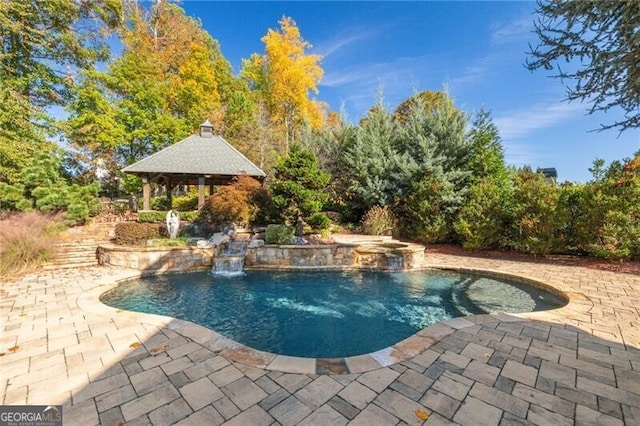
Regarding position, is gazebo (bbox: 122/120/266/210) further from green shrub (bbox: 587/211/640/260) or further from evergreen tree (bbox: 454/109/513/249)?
green shrub (bbox: 587/211/640/260)

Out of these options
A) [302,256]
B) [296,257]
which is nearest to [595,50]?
[302,256]

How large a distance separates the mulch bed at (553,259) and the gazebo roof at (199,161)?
8589 mm

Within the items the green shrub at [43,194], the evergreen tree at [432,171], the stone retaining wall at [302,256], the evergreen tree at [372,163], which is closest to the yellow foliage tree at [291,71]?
the evergreen tree at [372,163]

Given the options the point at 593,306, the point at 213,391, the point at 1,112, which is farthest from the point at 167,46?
the point at 593,306

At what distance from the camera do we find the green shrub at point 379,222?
11.1 meters

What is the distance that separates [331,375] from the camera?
2.51 m

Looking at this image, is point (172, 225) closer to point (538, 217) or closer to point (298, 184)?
point (298, 184)

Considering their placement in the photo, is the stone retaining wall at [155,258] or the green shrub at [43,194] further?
the green shrub at [43,194]

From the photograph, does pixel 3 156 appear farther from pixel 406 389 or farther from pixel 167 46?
pixel 406 389

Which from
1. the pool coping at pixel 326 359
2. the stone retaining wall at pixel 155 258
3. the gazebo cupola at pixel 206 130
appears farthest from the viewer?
the gazebo cupola at pixel 206 130

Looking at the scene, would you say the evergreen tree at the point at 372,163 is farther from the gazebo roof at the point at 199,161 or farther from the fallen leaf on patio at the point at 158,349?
the fallen leaf on patio at the point at 158,349

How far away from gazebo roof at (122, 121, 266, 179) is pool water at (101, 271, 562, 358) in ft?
19.2

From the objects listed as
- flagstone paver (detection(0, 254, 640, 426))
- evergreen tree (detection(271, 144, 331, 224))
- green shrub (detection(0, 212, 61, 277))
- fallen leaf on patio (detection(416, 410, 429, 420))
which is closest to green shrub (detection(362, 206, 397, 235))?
evergreen tree (detection(271, 144, 331, 224))

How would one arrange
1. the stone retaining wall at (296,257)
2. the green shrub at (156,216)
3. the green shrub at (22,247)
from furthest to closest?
the green shrub at (156,216) → the stone retaining wall at (296,257) → the green shrub at (22,247)
